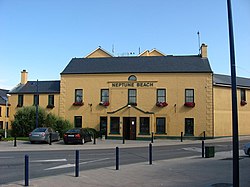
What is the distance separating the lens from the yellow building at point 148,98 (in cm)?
3644

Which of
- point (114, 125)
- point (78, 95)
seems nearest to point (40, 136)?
point (114, 125)

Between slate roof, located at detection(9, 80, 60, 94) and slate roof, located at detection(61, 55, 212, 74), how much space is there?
3591 millimetres

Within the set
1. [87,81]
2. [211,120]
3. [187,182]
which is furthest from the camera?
[87,81]

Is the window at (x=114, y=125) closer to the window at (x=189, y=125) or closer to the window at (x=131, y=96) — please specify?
the window at (x=131, y=96)

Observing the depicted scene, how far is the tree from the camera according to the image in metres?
36.2

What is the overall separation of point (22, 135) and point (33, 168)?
25.1 meters

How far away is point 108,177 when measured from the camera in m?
10.8

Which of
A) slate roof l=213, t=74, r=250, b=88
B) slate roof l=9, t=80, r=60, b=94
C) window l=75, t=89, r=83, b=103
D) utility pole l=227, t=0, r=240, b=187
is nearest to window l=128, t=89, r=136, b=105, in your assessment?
window l=75, t=89, r=83, b=103

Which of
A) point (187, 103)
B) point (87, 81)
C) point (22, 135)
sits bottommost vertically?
point (22, 135)

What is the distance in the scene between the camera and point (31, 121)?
3647cm

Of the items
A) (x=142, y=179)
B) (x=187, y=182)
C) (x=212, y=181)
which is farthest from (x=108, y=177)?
(x=212, y=181)

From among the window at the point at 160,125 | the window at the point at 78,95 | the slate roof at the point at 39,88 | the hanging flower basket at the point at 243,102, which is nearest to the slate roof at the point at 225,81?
the hanging flower basket at the point at 243,102

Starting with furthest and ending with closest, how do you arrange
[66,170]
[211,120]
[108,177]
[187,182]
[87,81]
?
[87,81] < [211,120] < [66,170] < [108,177] < [187,182]

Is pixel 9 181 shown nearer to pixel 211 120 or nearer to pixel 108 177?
pixel 108 177
